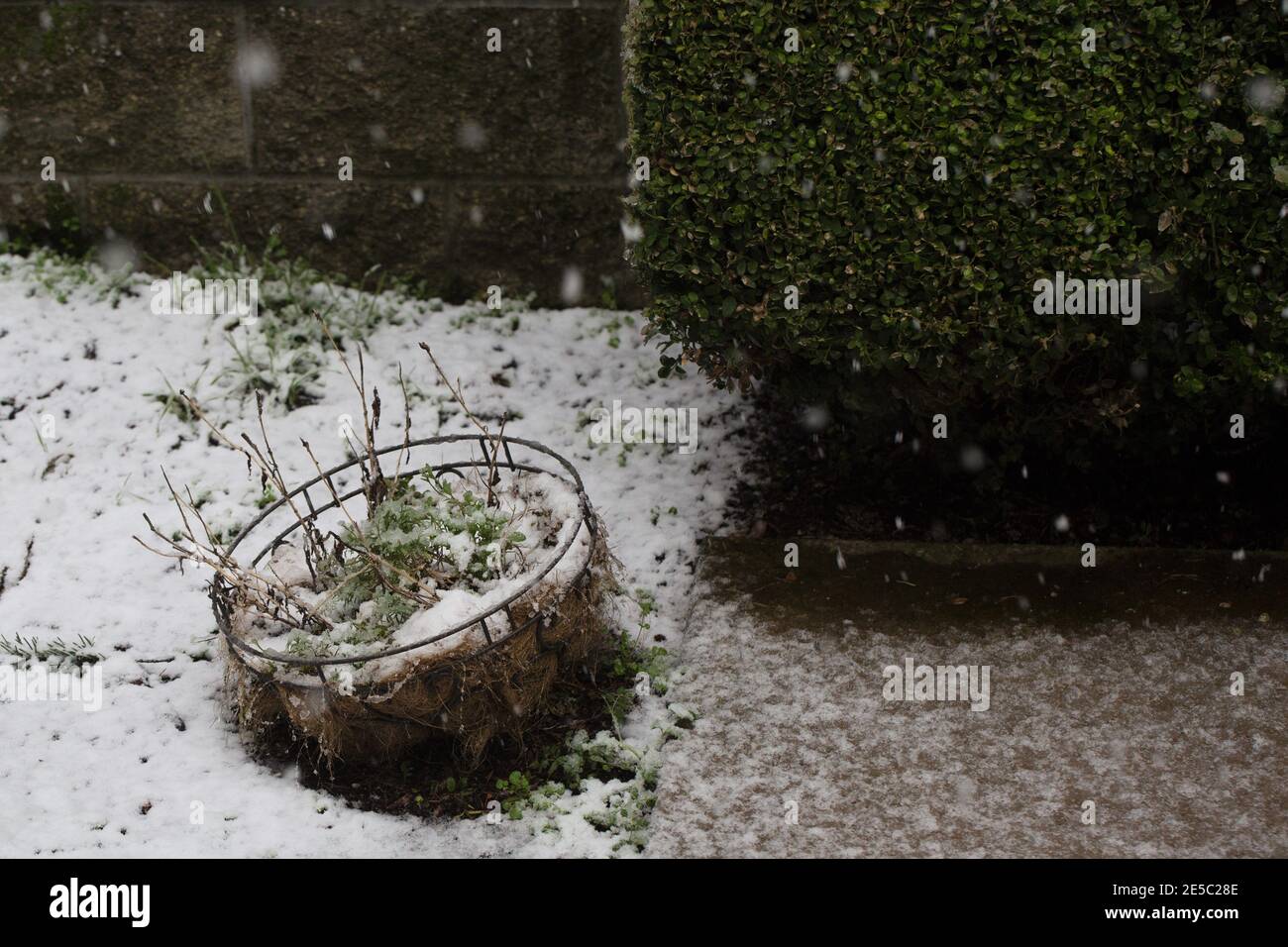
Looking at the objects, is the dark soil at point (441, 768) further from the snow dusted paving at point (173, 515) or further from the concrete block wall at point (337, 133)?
the concrete block wall at point (337, 133)

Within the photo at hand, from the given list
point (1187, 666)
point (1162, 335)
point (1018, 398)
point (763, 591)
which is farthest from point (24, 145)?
point (1187, 666)

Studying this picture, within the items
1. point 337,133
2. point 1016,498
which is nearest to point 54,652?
point 337,133

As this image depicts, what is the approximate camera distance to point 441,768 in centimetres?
304

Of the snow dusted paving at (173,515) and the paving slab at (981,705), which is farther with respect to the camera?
the snow dusted paving at (173,515)

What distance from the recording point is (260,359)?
474cm

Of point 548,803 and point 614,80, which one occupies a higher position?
point 614,80

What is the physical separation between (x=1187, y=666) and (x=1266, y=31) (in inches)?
70.6

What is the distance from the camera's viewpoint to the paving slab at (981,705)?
8.87 ft

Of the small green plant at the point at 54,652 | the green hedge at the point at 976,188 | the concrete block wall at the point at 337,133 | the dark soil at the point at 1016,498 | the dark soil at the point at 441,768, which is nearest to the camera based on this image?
the dark soil at the point at 441,768

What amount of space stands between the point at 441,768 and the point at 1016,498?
229 cm

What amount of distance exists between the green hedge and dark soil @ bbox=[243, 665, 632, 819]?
1277 millimetres

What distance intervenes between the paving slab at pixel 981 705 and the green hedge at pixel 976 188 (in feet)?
1.99

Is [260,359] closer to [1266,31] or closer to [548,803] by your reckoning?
[548,803]

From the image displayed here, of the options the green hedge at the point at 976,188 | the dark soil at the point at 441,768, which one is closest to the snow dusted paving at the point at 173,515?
the dark soil at the point at 441,768
